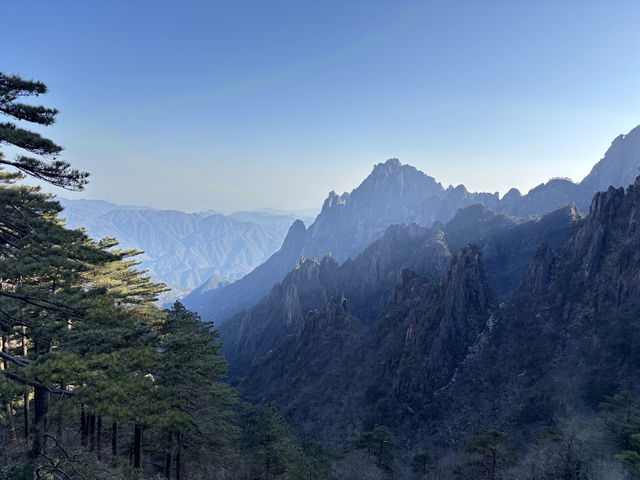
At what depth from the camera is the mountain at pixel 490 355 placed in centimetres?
5394

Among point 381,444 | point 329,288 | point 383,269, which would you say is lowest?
point 381,444

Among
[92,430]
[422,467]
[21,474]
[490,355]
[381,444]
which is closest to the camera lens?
[21,474]

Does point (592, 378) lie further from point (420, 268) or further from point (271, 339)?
point (271, 339)

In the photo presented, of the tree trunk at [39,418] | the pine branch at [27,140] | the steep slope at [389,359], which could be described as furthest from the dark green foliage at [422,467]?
the pine branch at [27,140]

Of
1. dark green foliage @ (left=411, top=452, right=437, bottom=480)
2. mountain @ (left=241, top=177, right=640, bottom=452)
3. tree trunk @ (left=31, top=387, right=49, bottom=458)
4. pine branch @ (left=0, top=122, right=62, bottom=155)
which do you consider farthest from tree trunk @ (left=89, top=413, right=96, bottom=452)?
mountain @ (left=241, top=177, right=640, bottom=452)

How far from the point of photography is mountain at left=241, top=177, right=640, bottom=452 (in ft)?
177

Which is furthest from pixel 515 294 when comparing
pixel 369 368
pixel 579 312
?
pixel 369 368

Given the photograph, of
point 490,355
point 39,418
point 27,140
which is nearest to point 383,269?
point 490,355

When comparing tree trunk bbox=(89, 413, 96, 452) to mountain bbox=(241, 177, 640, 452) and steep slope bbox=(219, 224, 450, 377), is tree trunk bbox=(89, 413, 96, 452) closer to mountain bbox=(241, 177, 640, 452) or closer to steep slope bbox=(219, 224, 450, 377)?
mountain bbox=(241, 177, 640, 452)

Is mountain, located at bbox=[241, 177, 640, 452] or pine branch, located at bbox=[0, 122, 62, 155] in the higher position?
pine branch, located at bbox=[0, 122, 62, 155]

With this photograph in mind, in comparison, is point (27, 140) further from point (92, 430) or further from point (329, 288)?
point (329, 288)

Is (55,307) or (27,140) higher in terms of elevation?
(27,140)

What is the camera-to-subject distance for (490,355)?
226 ft

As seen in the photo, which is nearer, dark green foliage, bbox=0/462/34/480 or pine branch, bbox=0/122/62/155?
dark green foliage, bbox=0/462/34/480
